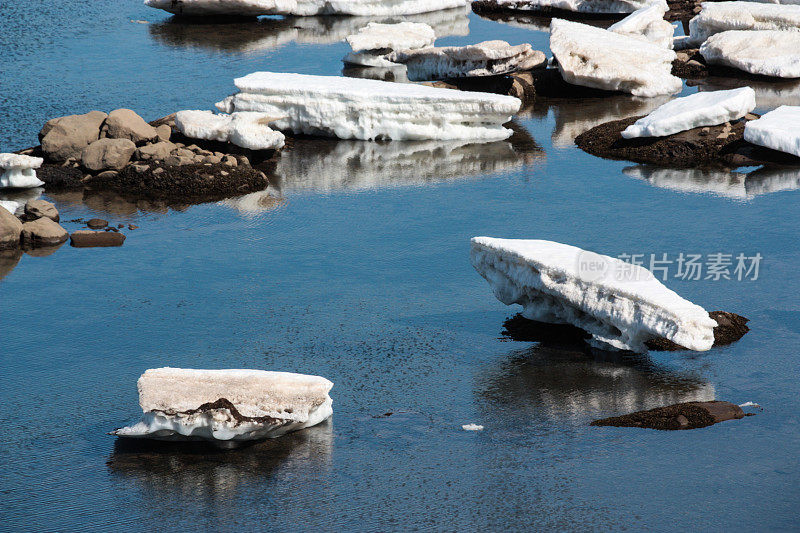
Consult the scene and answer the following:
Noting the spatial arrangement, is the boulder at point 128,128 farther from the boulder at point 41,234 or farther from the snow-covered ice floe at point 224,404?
the snow-covered ice floe at point 224,404

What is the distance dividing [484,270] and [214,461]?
124 inches

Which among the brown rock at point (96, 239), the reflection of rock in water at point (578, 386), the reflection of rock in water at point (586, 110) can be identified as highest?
the reflection of rock in water at point (586, 110)

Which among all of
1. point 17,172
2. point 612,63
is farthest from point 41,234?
point 612,63

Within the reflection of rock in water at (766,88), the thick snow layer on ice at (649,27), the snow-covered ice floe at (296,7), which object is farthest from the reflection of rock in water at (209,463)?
the snow-covered ice floe at (296,7)

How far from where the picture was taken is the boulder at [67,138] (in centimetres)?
1388

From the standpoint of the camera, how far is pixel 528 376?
8.18 m

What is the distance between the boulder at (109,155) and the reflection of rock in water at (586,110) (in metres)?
6.28

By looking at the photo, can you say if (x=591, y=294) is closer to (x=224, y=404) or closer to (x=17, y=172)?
(x=224, y=404)

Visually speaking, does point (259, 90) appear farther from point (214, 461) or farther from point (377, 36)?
point (214, 461)

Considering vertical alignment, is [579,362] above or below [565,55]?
below

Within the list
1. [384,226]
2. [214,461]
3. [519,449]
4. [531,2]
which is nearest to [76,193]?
[384,226]

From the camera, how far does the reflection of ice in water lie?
12.6m

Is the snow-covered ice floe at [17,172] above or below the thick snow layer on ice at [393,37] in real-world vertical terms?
below

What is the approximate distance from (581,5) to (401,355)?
1806 cm
